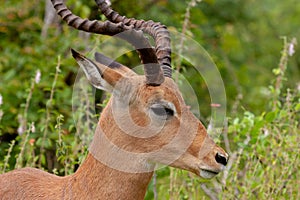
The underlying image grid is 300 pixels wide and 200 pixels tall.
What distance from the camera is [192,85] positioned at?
11594mm

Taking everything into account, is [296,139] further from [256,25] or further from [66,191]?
[256,25]

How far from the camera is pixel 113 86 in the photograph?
16.6 feet

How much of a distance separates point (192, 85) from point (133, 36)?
6760 millimetres

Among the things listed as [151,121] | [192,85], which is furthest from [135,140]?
[192,85]

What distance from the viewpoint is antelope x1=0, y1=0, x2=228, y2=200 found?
5012 mm

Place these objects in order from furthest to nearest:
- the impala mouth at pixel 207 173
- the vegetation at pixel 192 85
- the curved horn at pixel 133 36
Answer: the vegetation at pixel 192 85 → the impala mouth at pixel 207 173 → the curved horn at pixel 133 36

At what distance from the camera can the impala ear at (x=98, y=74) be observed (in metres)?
4.91

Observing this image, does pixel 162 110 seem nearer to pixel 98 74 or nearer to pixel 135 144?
pixel 135 144

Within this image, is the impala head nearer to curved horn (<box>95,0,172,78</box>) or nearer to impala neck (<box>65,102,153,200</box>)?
impala neck (<box>65,102,153,200</box>)

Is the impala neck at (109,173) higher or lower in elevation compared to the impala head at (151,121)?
lower

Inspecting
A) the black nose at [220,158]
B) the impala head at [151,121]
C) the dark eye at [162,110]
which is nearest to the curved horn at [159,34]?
the impala head at [151,121]

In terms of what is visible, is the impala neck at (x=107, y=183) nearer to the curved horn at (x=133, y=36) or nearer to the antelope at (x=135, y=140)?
the antelope at (x=135, y=140)

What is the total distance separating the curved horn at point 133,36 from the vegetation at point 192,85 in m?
1.38

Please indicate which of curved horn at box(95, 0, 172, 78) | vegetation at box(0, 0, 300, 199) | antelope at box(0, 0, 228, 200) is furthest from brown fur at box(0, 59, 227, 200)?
vegetation at box(0, 0, 300, 199)
